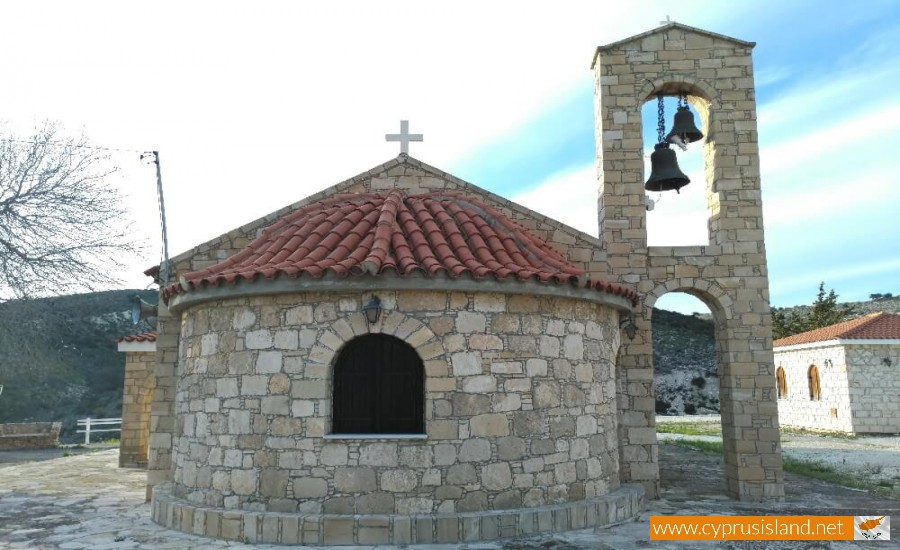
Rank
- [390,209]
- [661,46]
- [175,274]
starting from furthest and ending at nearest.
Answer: [661,46] < [175,274] < [390,209]

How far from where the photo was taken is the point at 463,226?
25.2 ft

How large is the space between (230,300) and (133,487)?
15.7 ft

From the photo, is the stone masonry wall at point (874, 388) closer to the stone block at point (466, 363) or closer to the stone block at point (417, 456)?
the stone block at point (466, 363)

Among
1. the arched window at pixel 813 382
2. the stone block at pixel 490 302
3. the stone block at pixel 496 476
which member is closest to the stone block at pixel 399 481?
the stone block at pixel 496 476

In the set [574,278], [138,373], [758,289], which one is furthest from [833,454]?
[138,373]

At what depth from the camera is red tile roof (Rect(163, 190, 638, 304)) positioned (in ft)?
20.4

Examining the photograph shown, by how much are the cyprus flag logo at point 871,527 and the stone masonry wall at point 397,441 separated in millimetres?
2676

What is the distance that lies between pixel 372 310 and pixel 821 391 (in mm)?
20064

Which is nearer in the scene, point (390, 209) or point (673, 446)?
point (390, 209)

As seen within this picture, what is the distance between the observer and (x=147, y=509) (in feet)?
25.2

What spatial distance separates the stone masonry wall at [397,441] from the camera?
6031 millimetres

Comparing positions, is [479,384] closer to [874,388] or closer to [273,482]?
[273,482]

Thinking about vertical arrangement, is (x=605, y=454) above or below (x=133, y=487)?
above

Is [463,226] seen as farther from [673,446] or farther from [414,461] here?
[673,446]
